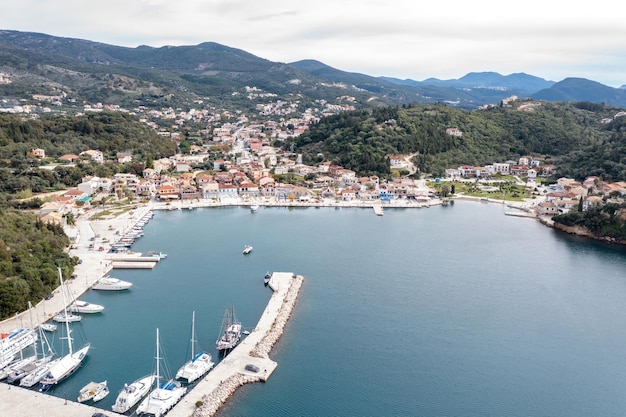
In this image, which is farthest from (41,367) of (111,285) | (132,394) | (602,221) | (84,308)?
(602,221)

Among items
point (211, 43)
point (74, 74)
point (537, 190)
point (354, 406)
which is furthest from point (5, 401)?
point (211, 43)

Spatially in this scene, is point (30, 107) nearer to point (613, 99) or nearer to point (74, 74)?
point (74, 74)

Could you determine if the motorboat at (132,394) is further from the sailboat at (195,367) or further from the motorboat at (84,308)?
Result: the motorboat at (84,308)

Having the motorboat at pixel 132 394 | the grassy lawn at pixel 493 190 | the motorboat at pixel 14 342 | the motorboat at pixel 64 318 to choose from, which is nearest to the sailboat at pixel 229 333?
the motorboat at pixel 132 394

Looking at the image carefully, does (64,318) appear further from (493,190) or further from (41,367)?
(493,190)

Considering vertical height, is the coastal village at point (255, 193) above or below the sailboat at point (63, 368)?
above
